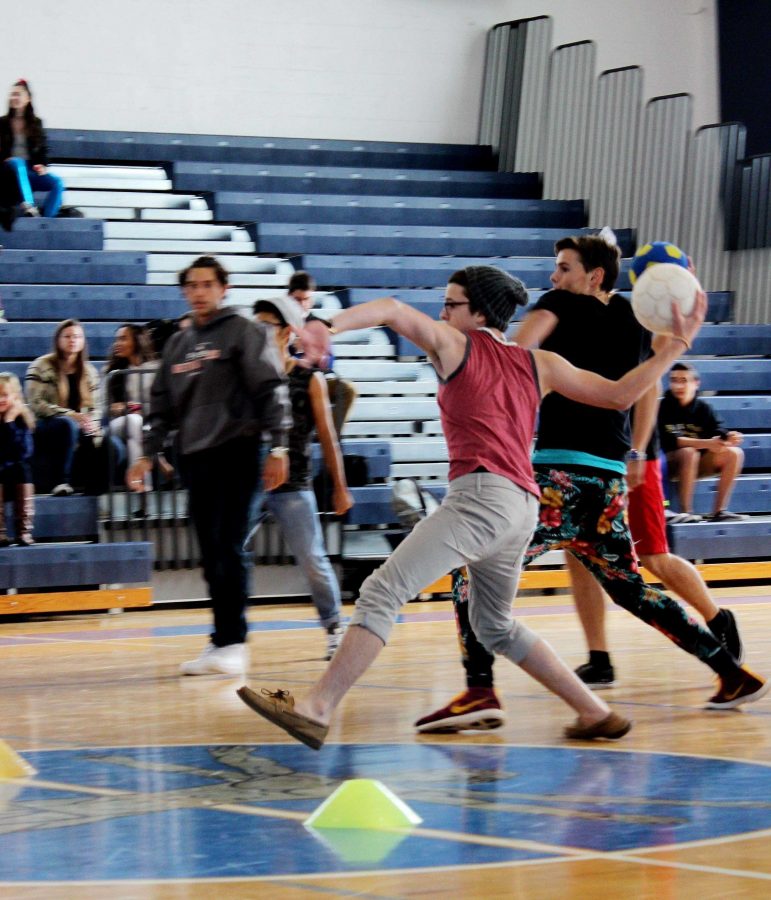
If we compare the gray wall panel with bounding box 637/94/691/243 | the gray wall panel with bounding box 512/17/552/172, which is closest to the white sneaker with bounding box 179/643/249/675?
the gray wall panel with bounding box 637/94/691/243

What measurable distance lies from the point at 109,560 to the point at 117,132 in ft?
21.9

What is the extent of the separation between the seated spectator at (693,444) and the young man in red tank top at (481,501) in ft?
21.0

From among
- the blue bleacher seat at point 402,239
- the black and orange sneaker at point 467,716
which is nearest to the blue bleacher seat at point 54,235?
the blue bleacher seat at point 402,239

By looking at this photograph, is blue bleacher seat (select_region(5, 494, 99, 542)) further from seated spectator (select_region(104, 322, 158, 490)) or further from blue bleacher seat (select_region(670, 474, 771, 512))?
blue bleacher seat (select_region(670, 474, 771, 512))

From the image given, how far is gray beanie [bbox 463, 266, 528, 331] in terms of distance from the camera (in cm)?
455

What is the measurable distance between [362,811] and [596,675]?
251 centimetres

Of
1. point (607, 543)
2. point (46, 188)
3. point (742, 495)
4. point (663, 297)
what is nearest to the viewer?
point (663, 297)

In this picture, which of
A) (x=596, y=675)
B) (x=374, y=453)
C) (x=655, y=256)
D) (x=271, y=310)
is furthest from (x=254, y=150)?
(x=596, y=675)

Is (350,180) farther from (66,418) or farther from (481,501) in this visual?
(481,501)

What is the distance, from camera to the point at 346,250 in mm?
14070

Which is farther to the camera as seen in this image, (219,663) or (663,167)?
(663,167)

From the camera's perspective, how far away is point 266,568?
10.1 meters

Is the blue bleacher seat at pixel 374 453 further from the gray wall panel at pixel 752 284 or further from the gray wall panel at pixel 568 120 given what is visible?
the gray wall panel at pixel 568 120

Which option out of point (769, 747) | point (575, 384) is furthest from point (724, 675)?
point (575, 384)
